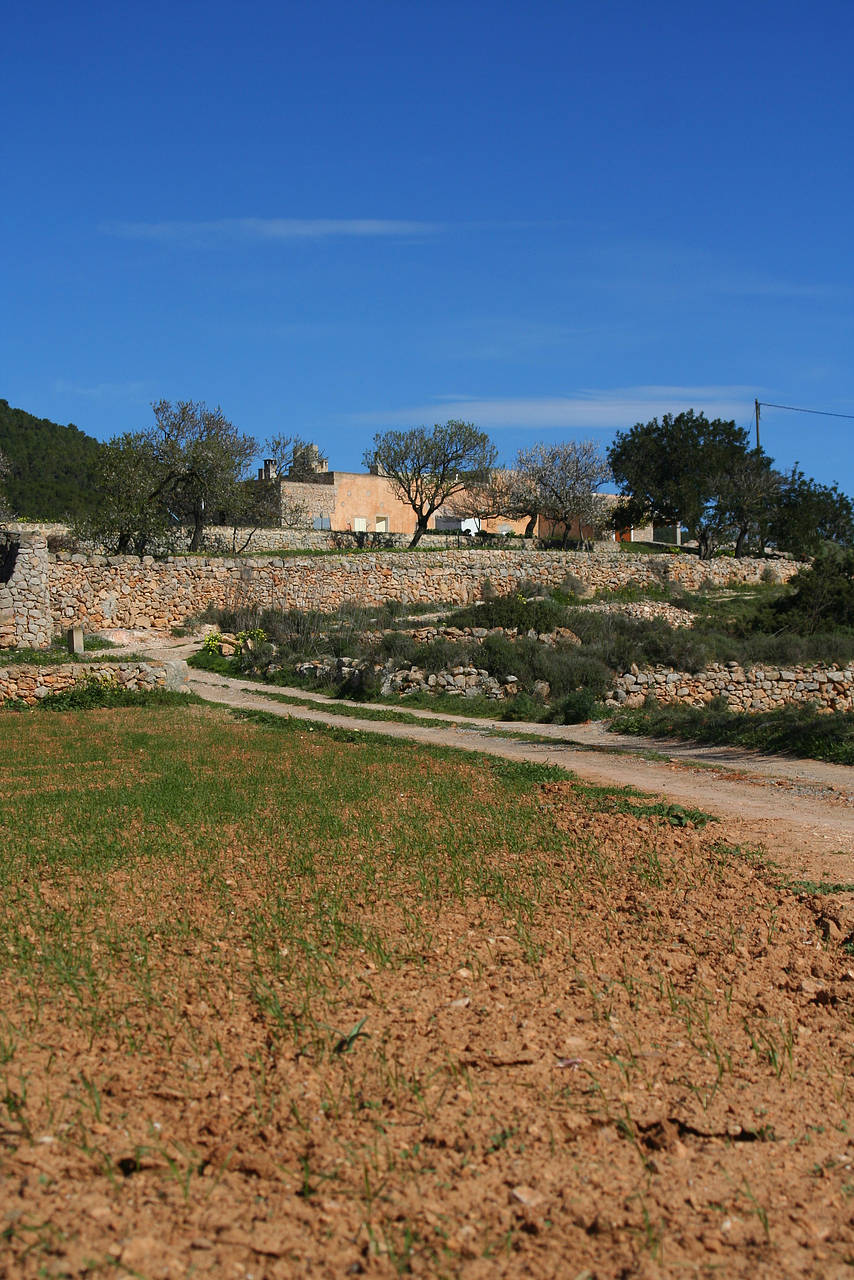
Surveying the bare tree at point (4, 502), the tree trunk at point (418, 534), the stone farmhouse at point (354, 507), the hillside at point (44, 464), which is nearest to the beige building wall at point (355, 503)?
the stone farmhouse at point (354, 507)

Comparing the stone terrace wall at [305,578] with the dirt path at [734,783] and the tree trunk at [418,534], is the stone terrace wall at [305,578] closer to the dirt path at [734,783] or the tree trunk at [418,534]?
the tree trunk at [418,534]

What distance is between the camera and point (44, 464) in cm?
6694

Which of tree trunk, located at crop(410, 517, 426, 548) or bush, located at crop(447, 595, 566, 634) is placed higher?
tree trunk, located at crop(410, 517, 426, 548)

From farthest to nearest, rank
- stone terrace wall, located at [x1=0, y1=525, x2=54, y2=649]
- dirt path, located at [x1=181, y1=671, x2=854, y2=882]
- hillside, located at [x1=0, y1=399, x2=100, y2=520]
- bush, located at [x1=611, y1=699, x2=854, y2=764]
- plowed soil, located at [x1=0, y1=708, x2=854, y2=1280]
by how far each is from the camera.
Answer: hillside, located at [x1=0, y1=399, x2=100, y2=520], stone terrace wall, located at [x1=0, y1=525, x2=54, y2=649], bush, located at [x1=611, y1=699, x2=854, y2=764], dirt path, located at [x1=181, y1=671, x2=854, y2=882], plowed soil, located at [x1=0, y1=708, x2=854, y2=1280]

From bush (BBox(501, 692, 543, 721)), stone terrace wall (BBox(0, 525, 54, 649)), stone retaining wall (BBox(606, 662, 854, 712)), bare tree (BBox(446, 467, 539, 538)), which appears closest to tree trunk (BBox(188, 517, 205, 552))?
stone terrace wall (BBox(0, 525, 54, 649))

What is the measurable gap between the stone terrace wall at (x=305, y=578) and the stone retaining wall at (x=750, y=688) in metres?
15.3

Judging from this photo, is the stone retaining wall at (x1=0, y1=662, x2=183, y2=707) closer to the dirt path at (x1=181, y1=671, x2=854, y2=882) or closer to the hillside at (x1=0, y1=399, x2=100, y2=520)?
the dirt path at (x1=181, y1=671, x2=854, y2=882)

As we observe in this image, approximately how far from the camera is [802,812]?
33.8ft

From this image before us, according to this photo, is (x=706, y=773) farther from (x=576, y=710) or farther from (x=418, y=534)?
(x=418, y=534)

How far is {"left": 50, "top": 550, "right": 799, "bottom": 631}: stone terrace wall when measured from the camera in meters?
31.3

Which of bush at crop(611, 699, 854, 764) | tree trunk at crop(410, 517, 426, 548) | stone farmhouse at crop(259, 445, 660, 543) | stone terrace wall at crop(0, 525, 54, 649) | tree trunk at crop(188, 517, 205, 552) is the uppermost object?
stone farmhouse at crop(259, 445, 660, 543)

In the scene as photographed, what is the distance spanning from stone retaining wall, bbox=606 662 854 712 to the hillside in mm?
37824

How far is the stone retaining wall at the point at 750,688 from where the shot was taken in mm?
21078

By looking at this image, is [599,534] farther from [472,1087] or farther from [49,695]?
[472,1087]
